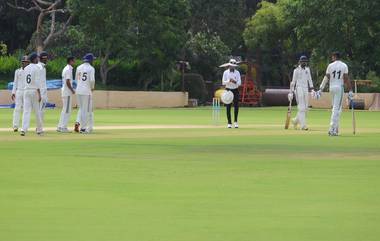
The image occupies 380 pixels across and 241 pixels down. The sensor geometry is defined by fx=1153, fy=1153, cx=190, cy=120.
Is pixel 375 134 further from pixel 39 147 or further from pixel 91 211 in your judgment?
pixel 91 211

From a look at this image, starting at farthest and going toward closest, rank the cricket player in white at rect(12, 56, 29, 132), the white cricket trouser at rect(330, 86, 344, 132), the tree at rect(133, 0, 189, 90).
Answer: the tree at rect(133, 0, 189, 90), the white cricket trouser at rect(330, 86, 344, 132), the cricket player in white at rect(12, 56, 29, 132)

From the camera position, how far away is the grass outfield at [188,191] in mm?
10750

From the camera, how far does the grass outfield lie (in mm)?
10750

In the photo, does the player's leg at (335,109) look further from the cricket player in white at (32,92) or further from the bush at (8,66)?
the bush at (8,66)

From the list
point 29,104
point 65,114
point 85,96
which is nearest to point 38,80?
point 29,104

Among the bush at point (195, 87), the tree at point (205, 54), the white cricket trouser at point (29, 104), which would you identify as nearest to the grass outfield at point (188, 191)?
the white cricket trouser at point (29, 104)

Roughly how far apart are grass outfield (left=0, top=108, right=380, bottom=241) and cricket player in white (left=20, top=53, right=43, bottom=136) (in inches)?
105

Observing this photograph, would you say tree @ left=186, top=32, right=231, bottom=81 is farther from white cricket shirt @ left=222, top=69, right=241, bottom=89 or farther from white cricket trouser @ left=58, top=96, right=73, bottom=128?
white cricket trouser @ left=58, top=96, right=73, bottom=128

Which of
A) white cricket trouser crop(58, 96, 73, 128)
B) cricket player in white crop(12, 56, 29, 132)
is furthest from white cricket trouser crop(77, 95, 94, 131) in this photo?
cricket player in white crop(12, 56, 29, 132)

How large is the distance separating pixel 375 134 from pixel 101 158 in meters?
11.9

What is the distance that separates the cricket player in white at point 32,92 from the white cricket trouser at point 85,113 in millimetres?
1718

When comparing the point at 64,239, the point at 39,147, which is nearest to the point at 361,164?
the point at 39,147

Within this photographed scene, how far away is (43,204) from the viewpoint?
12.6 metres

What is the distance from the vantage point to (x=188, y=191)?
14164mm
